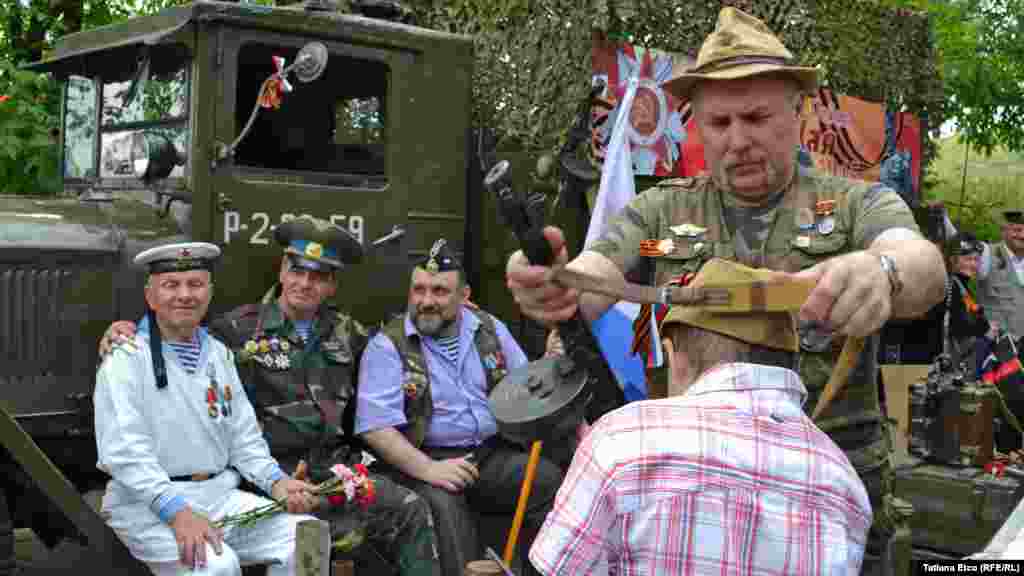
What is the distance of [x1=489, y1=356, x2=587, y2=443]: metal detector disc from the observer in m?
2.88

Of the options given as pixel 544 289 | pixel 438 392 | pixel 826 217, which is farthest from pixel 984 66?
pixel 544 289

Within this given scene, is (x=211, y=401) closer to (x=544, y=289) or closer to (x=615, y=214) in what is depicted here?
(x=615, y=214)

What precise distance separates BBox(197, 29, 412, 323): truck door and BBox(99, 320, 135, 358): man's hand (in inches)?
18.9

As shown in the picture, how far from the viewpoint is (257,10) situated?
412cm

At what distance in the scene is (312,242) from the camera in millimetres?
4125

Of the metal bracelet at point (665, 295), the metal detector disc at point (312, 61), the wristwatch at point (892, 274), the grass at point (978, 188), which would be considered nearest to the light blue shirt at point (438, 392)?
the metal detector disc at point (312, 61)

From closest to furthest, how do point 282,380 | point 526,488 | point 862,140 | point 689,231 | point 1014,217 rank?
point 689,231 < point 526,488 < point 282,380 < point 862,140 < point 1014,217

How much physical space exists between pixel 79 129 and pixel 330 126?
105cm

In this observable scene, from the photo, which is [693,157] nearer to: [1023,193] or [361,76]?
[361,76]

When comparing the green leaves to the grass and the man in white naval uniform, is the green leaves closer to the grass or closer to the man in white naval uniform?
the man in white naval uniform

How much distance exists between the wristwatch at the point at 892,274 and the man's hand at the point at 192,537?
241 cm

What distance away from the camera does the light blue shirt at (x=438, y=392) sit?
4.27 meters

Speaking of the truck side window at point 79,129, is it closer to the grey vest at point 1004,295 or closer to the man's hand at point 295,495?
the man's hand at point 295,495

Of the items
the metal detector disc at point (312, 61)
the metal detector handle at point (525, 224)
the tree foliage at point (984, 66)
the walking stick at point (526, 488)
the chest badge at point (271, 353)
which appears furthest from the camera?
the tree foliage at point (984, 66)
